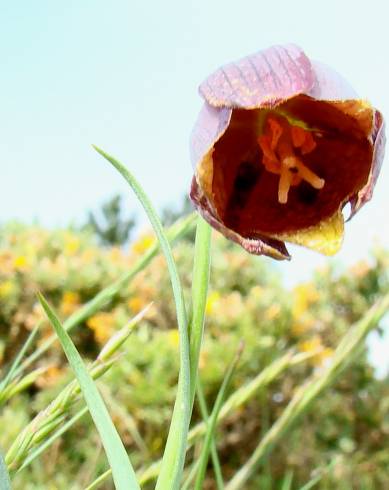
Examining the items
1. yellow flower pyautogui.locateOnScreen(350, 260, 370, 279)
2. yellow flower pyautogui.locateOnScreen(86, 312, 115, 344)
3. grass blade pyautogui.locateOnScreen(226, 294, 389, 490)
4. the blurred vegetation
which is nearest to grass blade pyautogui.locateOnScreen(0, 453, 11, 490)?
grass blade pyautogui.locateOnScreen(226, 294, 389, 490)

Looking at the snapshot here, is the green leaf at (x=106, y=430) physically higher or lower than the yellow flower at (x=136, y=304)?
higher

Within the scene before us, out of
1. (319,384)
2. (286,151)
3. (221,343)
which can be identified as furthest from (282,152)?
(221,343)

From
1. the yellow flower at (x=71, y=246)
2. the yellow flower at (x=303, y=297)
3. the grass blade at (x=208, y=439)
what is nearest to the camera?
the grass blade at (x=208, y=439)

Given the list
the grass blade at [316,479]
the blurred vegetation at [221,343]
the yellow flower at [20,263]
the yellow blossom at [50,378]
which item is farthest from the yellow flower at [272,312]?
the grass blade at [316,479]

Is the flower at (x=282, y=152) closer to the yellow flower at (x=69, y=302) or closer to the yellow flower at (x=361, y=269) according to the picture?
the yellow flower at (x=69, y=302)

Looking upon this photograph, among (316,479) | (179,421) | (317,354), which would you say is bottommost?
(317,354)

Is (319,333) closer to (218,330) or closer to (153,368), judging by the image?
(218,330)

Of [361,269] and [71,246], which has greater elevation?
[71,246]

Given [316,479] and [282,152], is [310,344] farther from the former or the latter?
[282,152]
